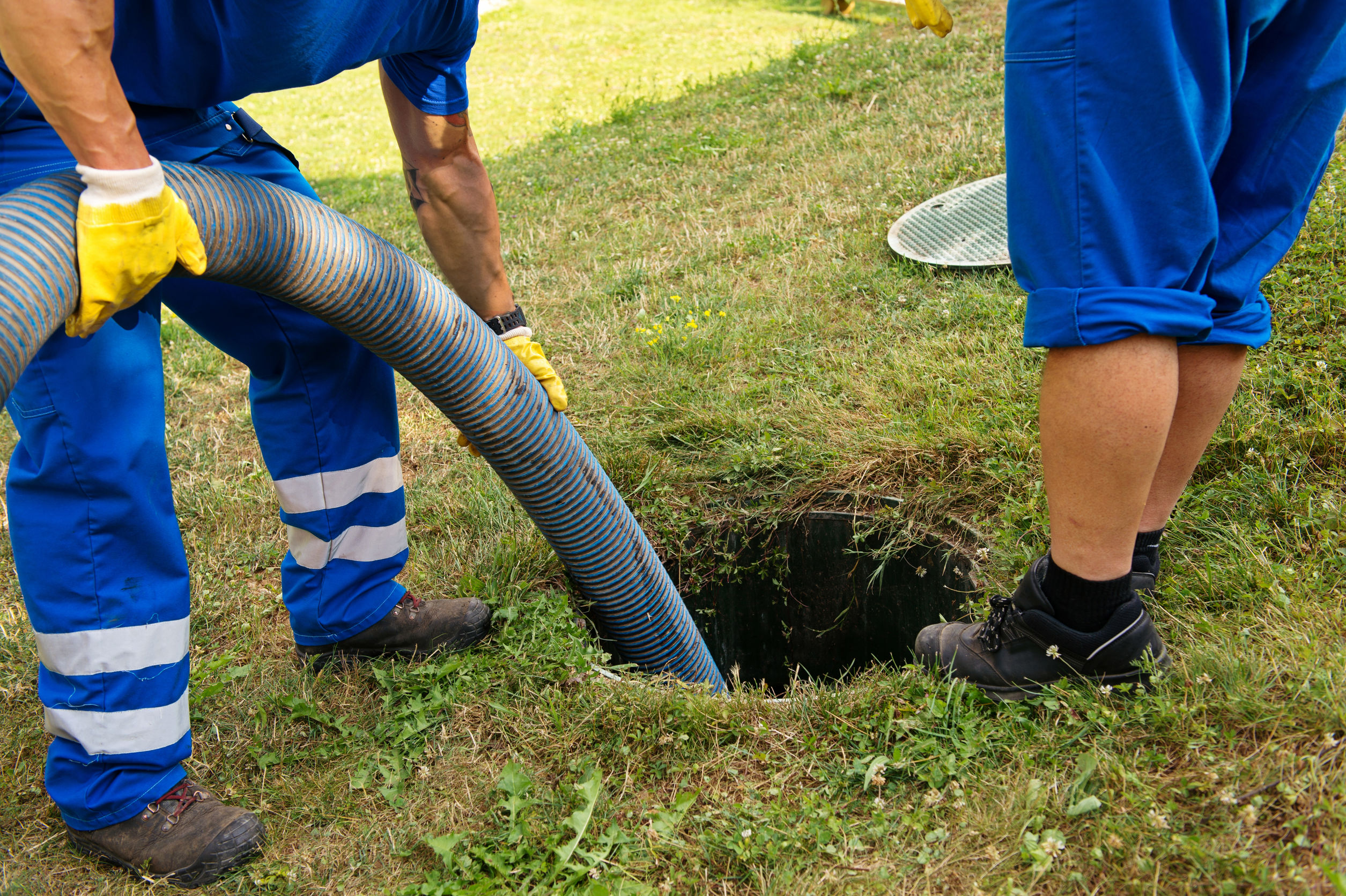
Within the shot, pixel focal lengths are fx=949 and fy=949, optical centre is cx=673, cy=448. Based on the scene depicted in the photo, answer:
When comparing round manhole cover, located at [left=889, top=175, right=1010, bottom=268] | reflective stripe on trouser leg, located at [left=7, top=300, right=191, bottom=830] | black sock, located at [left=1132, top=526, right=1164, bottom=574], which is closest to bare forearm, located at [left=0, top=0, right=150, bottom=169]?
reflective stripe on trouser leg, located at [left=7, top=300, right=191, bottom=830]

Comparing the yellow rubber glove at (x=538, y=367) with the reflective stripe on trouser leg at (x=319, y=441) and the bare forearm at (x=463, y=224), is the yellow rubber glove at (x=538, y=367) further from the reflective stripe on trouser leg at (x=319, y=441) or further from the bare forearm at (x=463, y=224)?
the reflective stripe on trouser leg at (x=319, y=441)

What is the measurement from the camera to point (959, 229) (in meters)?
3.64

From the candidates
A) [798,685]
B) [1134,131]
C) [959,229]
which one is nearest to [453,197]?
[798,685]

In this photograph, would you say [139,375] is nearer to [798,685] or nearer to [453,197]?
[453,197]

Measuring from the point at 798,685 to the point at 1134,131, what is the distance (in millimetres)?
1231

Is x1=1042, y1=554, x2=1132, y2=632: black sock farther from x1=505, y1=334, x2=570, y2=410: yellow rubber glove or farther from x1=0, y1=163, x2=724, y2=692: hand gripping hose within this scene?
x1=505, y1=334, x2=570, y2=410: yellow rubber glove

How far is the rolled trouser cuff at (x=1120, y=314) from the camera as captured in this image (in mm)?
1389

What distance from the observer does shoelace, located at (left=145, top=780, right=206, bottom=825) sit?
176cm

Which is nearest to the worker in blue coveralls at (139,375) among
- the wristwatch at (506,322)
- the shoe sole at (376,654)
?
the shoe sole at (376,654)

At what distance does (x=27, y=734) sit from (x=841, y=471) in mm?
1998

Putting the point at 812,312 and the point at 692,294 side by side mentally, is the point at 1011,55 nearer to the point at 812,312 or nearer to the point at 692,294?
the point at 812,312

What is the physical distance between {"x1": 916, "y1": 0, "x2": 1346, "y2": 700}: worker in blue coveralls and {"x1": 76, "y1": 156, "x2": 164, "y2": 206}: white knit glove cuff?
132 cm

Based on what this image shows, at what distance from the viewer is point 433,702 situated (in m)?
2.00

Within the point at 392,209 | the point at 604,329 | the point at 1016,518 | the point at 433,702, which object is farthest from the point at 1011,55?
the point at 392,209
